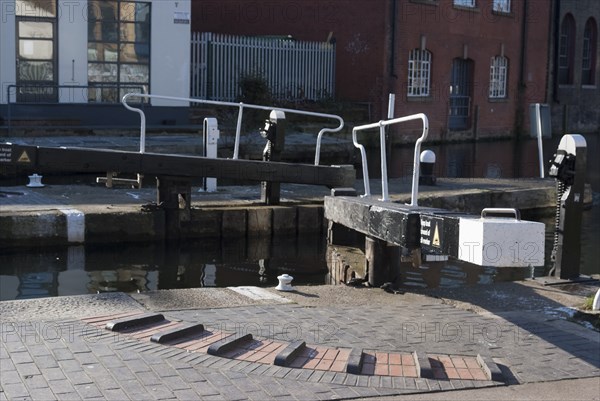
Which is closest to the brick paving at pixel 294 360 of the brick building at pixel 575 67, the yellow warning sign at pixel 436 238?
the yellow warning sign at pixel 436 238

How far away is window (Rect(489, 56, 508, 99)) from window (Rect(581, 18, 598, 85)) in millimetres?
7937

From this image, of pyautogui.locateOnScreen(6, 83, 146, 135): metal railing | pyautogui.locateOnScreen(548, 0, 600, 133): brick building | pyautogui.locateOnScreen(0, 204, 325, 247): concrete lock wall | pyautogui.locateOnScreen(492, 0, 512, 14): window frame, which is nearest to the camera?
pyautogui.locateOnScreen(0, 204, 325, 247): concrete lock wall

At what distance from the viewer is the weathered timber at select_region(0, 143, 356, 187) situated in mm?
11539

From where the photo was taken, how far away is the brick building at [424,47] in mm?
28719

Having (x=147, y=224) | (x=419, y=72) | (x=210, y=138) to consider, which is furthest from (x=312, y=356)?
(x=419, y=72)

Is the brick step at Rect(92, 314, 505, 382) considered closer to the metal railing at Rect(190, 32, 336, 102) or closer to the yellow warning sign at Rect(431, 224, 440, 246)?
the yellow warning sign at Rect(431, 224, 440, 246)

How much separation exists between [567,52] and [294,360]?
120 ft

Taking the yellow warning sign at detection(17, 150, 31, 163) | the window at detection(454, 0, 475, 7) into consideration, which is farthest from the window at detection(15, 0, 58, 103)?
the window at detection(454, 0, 475, 7)

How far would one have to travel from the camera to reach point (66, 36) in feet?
70.5

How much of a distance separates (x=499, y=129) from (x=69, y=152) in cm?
2507

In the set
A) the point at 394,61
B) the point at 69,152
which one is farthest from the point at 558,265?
the point at 394,61

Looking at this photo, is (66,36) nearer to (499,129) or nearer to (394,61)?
(394,61)

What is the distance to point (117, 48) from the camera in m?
22.3

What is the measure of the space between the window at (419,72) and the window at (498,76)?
4322 mm
